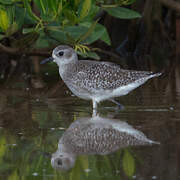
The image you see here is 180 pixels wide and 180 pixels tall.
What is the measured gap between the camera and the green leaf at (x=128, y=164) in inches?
207

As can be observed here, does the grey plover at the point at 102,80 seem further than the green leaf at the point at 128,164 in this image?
Yes

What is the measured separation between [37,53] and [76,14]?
8.33ft

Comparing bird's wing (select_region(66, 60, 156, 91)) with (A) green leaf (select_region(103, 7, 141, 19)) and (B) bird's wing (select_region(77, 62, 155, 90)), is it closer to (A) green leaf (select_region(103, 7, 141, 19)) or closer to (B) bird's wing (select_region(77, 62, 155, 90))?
(B) bird's wing (select_region(77, 62, 155, 90))

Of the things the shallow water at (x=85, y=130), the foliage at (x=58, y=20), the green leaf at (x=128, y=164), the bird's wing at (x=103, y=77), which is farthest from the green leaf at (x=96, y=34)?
the green leaf at (x=128, y=164)

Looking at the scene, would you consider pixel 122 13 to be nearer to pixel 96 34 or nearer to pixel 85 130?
pixel 96 34

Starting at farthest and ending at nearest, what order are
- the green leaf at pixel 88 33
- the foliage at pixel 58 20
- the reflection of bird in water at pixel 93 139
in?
the green leaf at pixel 88 33 < the foliage at pixel 58 20 < the reflection of bird in water at pixel 93 139

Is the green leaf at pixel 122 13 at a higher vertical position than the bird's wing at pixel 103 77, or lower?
higher

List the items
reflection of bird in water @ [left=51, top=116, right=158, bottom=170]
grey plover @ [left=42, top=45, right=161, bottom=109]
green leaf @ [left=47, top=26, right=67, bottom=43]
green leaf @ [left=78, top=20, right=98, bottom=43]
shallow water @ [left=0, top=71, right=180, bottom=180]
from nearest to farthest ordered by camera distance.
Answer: shallow water @ [left=0, top=71, right=180, bottom=180] → reflection of bird in water @ [left=51, top=116, right=158, bottom=170] → grey plover @ [left=42, top=45, right=161, bottom=109] → green leaf @ [left=78, top=20, right=98, bottom=43] → green leaf @ [left=47, top=26, right=67, bottom=43]

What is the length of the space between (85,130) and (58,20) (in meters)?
2.37

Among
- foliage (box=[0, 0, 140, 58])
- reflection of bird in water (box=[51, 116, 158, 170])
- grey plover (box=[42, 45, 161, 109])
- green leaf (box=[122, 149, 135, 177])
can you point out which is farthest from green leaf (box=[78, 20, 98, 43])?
green leaf (box=[122, 149, 135, 177])

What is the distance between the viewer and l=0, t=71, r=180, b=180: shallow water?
17.6 feet

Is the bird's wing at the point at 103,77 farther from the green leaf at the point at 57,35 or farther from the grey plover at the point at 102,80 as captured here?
the green leaf at the point at 57,35

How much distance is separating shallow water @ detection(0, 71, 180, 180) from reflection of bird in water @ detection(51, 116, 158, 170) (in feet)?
0.19

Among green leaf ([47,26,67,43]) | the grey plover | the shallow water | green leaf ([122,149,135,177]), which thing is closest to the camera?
green leaf ([122,149,135,177])
